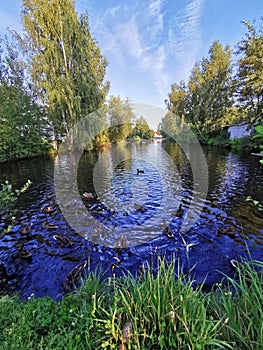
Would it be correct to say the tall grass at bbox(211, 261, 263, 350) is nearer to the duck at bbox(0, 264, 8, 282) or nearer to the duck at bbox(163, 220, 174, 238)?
the duck at bbox(163, 220, 174, 238)

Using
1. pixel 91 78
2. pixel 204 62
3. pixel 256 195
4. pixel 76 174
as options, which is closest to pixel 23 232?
pixel 76 174

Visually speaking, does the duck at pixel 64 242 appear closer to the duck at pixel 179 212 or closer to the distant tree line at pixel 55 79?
the duck at pixel 179 212

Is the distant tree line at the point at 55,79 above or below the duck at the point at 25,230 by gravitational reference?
above

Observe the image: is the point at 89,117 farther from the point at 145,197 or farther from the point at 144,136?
the point at 144,136

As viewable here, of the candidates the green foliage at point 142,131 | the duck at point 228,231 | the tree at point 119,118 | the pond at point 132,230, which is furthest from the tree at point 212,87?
the duck at point 228,231

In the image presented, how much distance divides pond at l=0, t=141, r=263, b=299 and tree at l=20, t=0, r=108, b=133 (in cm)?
1254

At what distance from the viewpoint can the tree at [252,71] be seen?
17453mm

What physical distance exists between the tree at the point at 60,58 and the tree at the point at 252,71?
52.6 ft

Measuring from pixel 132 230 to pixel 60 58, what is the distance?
21.1m

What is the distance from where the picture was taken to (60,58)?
754 inches

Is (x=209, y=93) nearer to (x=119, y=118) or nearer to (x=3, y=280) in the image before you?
(x=119, y=118)

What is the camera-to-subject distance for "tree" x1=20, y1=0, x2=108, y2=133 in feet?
60.0

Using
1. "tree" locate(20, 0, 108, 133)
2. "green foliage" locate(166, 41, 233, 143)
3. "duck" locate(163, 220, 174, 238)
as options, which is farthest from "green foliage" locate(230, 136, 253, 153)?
"duck" locate(163, 220, 174, 238)

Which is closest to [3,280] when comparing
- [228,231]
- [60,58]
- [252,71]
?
[228,231]
